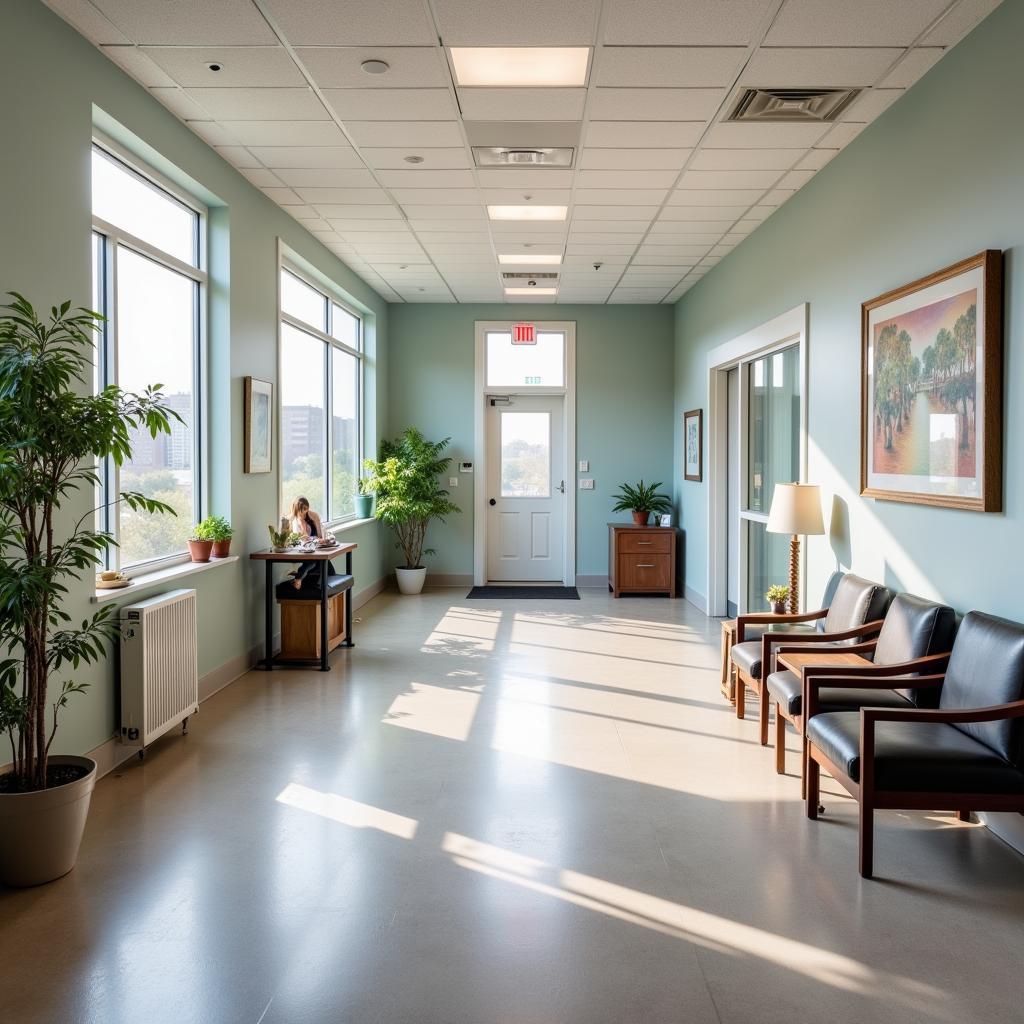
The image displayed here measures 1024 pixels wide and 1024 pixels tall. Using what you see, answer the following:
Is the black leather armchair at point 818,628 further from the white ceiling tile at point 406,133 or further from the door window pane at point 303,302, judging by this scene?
the door window pane at point 303,302

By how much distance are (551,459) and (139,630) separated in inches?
268

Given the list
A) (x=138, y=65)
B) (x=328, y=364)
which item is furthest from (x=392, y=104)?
(x=328, y=364)

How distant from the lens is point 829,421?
525cm

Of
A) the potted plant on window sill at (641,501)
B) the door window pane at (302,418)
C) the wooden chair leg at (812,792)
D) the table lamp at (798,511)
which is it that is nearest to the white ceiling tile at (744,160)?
the table lamp at (798,511)

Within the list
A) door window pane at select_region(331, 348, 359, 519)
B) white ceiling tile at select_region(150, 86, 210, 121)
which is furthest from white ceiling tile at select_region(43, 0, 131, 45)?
door window pane at select_region(331, 348, 359, 519)

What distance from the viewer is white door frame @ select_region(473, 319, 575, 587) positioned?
10.2 metres

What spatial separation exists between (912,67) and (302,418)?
16.7 feet

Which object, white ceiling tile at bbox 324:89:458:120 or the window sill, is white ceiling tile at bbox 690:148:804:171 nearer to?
white ceiling tile at bbox 324:89:458:120

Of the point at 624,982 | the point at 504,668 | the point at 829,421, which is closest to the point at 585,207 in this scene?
the point at 829,421

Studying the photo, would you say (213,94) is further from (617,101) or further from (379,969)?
(379,969)

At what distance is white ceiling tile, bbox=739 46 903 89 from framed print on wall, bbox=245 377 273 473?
134 inches

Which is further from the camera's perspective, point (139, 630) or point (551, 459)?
point (551, 459)

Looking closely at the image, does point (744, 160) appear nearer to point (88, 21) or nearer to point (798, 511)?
point (798, 511)

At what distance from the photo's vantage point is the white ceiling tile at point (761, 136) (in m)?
4.64
